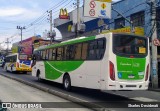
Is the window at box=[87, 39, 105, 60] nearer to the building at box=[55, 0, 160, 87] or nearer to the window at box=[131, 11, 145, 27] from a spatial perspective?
the building at box=[55, 0, 160, 87]

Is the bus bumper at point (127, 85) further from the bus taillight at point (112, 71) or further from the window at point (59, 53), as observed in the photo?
the window at point (59, 53)

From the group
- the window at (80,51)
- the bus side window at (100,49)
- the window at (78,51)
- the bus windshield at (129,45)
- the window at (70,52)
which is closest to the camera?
the bus windshield at (129,45)

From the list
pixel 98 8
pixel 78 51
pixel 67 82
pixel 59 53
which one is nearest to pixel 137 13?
pixel 98 8

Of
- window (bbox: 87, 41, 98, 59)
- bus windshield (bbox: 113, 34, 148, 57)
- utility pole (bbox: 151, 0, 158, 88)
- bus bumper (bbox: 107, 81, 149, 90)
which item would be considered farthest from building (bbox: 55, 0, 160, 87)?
bus bumper (bbox: 107, 81, 149, 90)

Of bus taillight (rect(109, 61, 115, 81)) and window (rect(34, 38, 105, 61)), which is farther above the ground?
window (rect(34, 38, 105, 61))

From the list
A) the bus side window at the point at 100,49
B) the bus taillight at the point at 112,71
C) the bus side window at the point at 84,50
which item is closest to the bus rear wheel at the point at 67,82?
the bus side window at the point at 84,50

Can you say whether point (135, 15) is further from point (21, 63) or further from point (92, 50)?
point (21, 63)

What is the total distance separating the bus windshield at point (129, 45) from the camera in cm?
1435

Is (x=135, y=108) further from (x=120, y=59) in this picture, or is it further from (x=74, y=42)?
(x=74, y=42)

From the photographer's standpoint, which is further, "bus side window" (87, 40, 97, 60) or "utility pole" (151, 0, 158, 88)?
"utility pole" (151, 0, 158, 88)

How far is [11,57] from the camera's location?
43.3 m

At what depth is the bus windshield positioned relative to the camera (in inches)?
565

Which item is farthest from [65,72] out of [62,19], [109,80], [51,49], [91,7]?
[62,19]

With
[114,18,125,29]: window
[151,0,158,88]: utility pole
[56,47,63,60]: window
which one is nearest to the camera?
[56,47,63,60]: window
